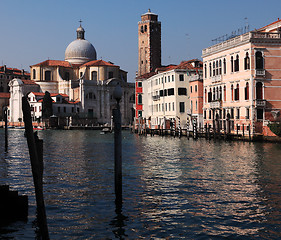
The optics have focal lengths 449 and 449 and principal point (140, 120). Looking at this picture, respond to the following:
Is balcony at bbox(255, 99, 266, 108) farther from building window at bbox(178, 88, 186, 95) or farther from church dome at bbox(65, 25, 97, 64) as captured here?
church dome at bbox(65, 25, 97, 64)

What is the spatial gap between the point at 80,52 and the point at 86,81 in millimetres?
11739

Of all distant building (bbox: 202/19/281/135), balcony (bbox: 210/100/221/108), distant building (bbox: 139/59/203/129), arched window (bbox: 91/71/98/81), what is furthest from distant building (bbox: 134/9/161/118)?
distant building (bbox: 202/19/281/135)

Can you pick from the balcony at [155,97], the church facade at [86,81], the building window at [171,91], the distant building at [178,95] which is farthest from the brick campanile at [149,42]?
the building window at [171,91]

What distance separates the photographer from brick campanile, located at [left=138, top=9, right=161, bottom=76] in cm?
8312

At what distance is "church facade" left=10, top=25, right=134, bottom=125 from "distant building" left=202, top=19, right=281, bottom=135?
52.5 m

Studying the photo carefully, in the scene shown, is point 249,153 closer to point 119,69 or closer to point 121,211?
point 121,211

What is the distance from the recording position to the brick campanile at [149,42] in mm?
83125

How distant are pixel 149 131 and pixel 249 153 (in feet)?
101

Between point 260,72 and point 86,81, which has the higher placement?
point 86,81

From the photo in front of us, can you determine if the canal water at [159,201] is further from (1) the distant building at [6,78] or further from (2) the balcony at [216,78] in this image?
(1) the distant building at [6,78]

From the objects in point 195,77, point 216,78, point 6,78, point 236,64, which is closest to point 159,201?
point 236,64

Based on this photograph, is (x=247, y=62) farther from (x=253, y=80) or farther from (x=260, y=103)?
(x=260, y=103)

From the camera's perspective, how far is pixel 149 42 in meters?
83.1

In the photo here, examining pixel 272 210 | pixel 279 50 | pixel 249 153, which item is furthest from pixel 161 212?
pixel 279 50
